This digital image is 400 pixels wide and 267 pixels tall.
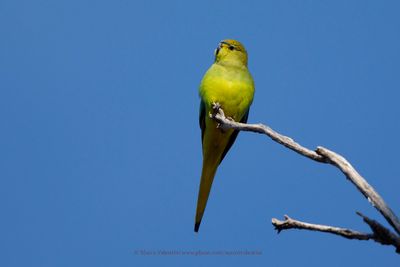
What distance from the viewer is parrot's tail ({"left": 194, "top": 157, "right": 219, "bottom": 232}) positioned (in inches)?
257

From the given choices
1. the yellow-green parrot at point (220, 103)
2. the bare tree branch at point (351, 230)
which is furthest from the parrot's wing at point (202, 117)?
the bare tree branch at point (351, 230)

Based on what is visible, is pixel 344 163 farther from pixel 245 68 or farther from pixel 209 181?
pixel 245 68

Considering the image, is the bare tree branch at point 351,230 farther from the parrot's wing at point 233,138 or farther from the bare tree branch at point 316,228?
the parrot's wing at point 233,138

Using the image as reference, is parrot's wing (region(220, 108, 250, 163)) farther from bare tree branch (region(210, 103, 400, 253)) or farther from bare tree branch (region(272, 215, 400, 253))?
bare tree branch (region(272, 215, 400, 253))

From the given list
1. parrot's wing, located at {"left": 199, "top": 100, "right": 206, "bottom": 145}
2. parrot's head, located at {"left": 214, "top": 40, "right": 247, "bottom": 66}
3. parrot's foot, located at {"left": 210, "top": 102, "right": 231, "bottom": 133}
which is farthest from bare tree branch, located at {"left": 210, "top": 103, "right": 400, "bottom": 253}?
parrot's head, located at {"left": 214, "top": 40, "right": 247, "bottom": 66}

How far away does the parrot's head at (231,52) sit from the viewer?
7.50 meters

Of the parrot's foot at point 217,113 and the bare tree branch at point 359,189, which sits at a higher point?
the parrot's foot at point 217,113

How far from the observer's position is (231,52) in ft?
24.9

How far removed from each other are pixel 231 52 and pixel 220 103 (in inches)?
43.4

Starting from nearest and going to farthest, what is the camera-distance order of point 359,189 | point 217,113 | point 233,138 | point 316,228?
point 359,189
point 316,228
point 217,113
point 233,138

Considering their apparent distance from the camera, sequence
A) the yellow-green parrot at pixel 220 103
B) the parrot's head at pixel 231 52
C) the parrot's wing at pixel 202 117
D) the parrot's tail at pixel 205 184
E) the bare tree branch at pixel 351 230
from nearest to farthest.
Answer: the bare tree branch at pixel 351 230 < the parrot's tail at pixel 205 184 < the yellow-green parrot at pixel 220 103 < the parrot's wing at pixel 202 117 < the parrot's head at pixel 231 52

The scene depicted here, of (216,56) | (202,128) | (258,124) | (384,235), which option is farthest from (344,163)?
(216,56)

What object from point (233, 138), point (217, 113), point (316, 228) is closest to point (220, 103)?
point (217, 113)

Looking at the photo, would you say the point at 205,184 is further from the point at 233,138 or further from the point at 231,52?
the point at 231,52
